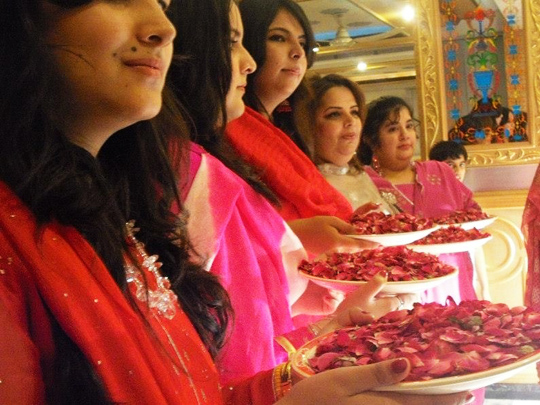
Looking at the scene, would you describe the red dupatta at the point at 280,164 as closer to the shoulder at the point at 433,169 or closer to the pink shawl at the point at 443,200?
the pink shawl at the point at 443,200

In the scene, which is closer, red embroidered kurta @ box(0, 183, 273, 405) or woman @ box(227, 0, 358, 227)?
red embroidered kurta @ box(0, 183, 273, 405)

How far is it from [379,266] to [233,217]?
283 mm

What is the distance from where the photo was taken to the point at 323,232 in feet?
4.07

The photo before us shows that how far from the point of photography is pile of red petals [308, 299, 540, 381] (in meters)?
0.55

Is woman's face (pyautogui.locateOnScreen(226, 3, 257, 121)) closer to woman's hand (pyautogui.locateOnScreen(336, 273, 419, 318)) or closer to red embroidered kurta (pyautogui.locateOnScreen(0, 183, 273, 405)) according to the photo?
woman's hand (pyautogui.locateOnScreen(336, 273, 419, 318))

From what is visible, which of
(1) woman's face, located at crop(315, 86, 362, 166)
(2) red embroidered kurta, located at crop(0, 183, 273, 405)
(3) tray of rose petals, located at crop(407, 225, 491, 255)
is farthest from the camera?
(1) woman's face, located at crop(315, 86, 362, 166)

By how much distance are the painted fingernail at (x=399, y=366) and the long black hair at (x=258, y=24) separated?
2.87 ft

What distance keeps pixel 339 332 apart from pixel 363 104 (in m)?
1.27

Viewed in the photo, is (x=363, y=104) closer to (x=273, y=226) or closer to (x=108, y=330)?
(x=273, y=226)

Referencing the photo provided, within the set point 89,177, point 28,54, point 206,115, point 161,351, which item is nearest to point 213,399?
point 161,351

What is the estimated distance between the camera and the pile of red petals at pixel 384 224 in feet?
4.48

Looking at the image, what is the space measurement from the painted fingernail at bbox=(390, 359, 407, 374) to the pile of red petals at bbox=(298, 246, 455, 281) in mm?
506

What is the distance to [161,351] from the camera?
592 mm

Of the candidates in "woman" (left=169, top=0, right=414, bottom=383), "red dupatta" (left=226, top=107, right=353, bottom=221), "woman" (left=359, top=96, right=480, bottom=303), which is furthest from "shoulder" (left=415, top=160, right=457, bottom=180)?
"woman" (left=169, top=0, right=414, bottom=383)
